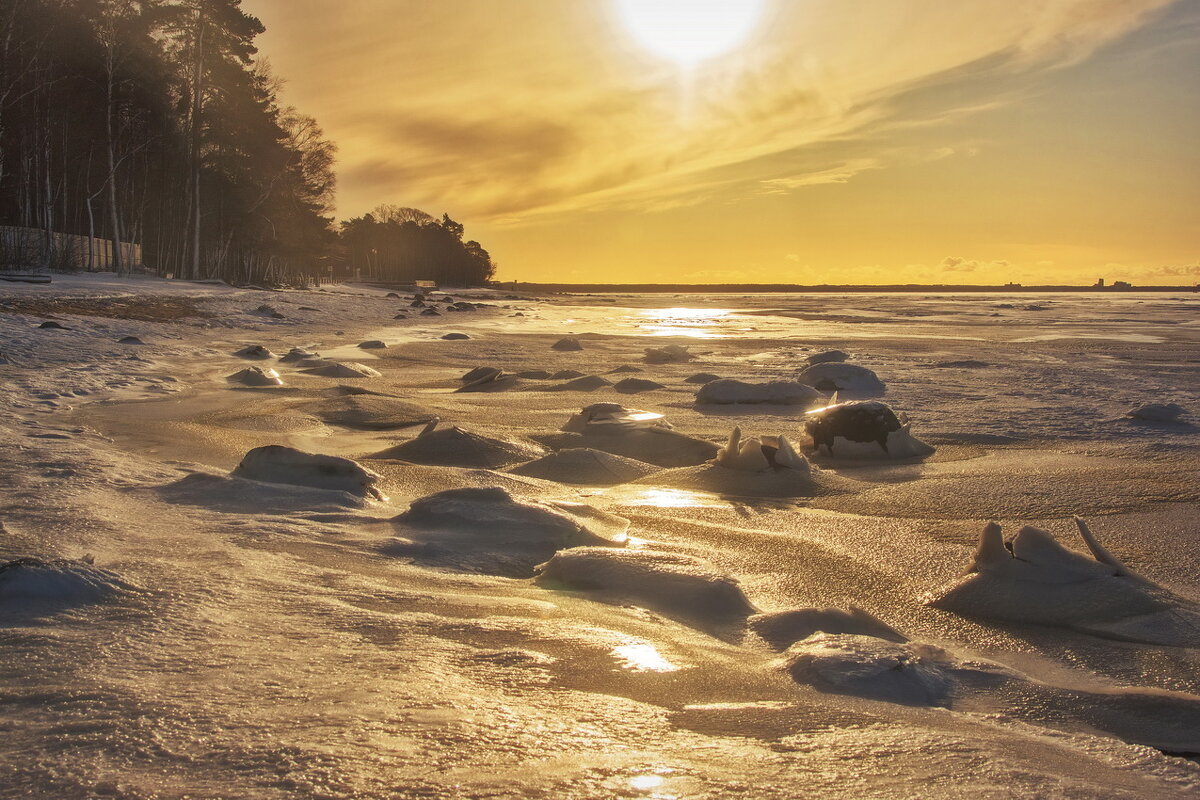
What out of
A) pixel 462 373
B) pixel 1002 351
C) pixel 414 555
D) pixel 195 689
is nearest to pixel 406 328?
pixel 462 373

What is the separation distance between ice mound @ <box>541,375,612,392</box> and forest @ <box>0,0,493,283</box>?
58.4 ft

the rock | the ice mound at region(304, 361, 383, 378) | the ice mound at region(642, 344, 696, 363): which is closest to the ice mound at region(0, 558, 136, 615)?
the ice mound at region(304, 361, 383, 378)

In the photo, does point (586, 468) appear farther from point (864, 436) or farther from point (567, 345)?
point (567, 345)

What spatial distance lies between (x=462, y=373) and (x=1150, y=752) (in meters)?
8.45

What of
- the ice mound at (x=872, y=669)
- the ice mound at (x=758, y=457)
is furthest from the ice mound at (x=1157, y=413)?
the ice mound at (x=872, y=669)

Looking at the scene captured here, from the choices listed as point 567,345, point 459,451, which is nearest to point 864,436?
point 459,451

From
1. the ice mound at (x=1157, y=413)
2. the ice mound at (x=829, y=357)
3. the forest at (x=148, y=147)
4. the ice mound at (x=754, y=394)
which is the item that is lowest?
the ice mound at (x=754, y=394)

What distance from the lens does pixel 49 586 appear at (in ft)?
6.91

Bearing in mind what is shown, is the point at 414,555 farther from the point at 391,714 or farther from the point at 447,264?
the point at 447,264

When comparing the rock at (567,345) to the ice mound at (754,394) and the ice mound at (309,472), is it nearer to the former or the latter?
the ice mound at (754,394)

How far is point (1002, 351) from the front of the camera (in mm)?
13477

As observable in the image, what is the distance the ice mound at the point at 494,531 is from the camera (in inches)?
112

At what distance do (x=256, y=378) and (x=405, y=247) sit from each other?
88.1 m

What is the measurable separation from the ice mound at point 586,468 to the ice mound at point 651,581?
4.75 feet
